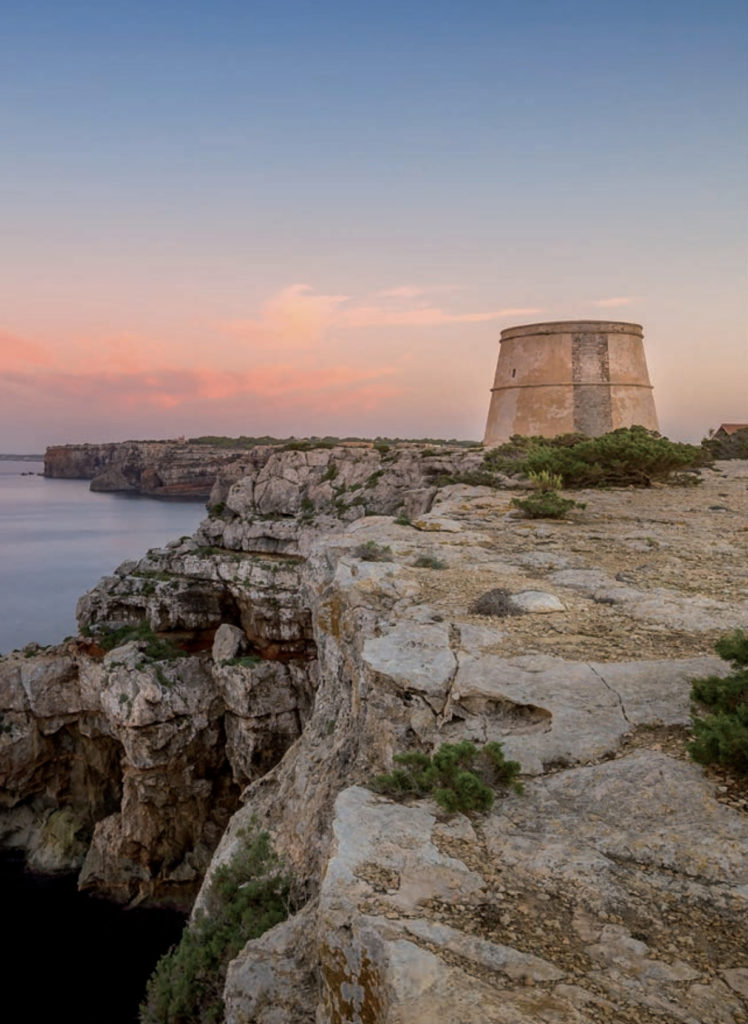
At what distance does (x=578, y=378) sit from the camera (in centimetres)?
2552

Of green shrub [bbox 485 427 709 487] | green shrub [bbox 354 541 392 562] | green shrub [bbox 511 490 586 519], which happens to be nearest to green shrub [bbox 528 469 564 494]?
green shrub [bbox 485 427 709 487]

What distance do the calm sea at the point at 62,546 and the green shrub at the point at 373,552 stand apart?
102 ft

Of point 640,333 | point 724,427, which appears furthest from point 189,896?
point 724,427

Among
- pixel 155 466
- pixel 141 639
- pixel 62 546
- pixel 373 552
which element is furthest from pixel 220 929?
pixel 155 466

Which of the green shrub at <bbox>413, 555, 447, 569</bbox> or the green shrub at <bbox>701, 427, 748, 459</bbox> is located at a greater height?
the green shrub at <bbox>701, 427, 748, 459</bbox>

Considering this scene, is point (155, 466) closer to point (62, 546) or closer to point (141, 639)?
point (62, 546)

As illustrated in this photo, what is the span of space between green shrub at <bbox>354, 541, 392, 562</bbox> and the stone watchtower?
18563 mm

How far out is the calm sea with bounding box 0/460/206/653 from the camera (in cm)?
3828

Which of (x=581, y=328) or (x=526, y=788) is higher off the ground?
(x=581, y=328)

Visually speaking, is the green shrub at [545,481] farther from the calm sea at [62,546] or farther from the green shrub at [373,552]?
the calm sea at [62,546]

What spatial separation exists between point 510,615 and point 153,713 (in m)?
16.7

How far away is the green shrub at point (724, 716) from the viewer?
3885 mm

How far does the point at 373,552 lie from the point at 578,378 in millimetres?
19340

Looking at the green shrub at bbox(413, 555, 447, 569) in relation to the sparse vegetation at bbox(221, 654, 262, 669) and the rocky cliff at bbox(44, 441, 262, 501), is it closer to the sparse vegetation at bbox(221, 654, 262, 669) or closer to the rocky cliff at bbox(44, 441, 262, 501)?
the sparse vegetation at bbox(221, 654, 262, 669)
